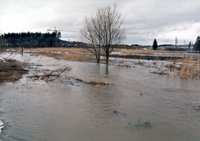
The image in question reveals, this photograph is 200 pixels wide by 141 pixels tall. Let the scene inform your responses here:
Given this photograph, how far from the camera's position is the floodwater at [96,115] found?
154 inches

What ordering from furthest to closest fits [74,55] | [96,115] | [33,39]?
[33,39]
[74,55]
[96,115]

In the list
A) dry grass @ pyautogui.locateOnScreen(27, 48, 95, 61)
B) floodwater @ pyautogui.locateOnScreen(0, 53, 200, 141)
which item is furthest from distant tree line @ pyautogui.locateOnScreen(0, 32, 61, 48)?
floodwater @ pyautogui.locateOnScreen(0, 53, 200, 141)

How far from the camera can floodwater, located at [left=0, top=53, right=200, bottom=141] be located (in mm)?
3910

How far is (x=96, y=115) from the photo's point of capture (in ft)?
16.8

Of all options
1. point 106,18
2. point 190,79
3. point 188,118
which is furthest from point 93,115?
point 106,18

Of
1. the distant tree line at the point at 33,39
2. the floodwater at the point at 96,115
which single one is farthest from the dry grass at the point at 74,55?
the distant tree line at the point at 33,39

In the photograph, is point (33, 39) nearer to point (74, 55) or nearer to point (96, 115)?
point (74, 55)

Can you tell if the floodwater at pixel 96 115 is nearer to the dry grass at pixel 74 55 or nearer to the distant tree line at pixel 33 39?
the dry grass at pixel 74 55

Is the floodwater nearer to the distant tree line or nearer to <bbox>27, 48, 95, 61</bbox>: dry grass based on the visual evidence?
<bbox>27, 48, 95, 61</bbox>: dry grass

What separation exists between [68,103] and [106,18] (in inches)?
576

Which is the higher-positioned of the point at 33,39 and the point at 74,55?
the point at 33,39

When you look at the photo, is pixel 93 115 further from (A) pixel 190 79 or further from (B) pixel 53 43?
(B) pixel 53 43

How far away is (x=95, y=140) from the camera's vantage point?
3.68 metres

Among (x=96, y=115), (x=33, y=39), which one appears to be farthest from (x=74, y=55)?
(x=33, y=39)
